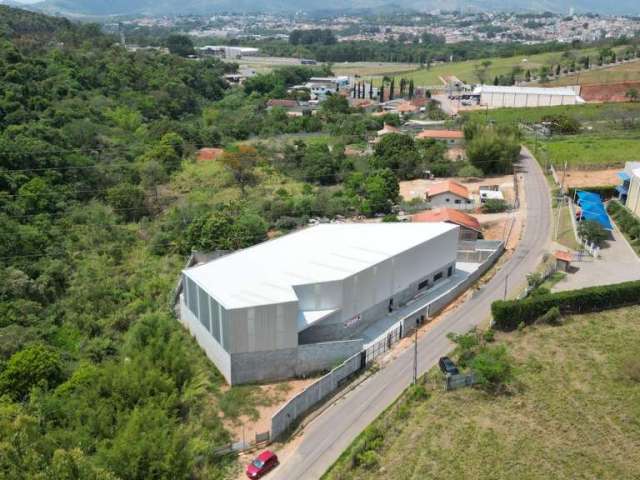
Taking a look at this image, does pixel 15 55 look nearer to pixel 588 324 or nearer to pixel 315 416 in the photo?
pixel 315 416

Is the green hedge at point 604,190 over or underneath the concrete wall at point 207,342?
over

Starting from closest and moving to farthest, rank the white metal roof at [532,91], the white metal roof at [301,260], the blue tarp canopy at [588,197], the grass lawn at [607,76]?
the white metal roof at [301,260] < the blue tarp canopy at [588,197] < the white metal roof at [532,91] < the grass lawn at [607,76]

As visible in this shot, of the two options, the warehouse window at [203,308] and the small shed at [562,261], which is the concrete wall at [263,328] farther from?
the small shed at [562,261]

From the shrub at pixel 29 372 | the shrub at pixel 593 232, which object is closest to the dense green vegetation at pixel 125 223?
the shrub at pixel 29 372

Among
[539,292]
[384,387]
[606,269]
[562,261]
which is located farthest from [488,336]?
[606,269]

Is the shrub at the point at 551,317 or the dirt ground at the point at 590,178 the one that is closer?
the shrub at the point at 551,317

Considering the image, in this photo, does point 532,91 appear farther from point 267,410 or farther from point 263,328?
point 267,410

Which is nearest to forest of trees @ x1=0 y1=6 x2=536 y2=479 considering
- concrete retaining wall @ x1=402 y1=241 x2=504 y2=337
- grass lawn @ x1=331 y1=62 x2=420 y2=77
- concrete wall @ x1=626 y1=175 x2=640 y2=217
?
concrete retaining wall @ x1=402 y1=241 x2=504 y2=337

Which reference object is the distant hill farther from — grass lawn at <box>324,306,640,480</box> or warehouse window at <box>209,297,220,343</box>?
grass lawn at <box>324,306,640,480</box>
